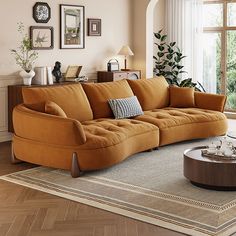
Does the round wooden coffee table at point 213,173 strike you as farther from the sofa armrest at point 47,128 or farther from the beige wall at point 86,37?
the beige wall at point 86,37

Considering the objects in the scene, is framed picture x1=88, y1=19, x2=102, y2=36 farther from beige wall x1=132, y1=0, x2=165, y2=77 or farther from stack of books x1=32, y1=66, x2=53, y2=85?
stack of books x1=32, y1=66, x2=53, y2=85

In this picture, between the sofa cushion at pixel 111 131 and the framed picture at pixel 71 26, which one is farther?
the framed picture at pixel 71 26

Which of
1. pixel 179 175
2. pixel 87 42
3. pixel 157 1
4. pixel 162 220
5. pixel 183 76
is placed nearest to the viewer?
pixel 162 220

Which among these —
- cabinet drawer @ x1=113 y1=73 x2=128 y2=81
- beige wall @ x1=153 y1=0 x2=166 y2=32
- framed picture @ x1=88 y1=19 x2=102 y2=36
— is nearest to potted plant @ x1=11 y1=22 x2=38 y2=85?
framed picture @ x1=88 y1=19 x2=102 y2=36

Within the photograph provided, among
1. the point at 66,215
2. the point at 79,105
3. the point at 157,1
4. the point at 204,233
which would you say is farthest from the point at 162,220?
the point at 157,1

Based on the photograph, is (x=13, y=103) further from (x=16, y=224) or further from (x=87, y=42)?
(x=16, y=224)

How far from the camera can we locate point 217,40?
32.5ft

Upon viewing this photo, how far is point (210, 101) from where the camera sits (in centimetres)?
746

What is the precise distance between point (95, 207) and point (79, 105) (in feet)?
7.15

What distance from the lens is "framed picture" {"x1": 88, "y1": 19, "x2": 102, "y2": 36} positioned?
8.38 metres

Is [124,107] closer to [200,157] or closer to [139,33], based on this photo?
[200,157]

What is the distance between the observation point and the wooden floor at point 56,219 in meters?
3.83

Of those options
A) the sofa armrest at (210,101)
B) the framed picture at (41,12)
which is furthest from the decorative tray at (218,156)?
the framed picture at (41,12)

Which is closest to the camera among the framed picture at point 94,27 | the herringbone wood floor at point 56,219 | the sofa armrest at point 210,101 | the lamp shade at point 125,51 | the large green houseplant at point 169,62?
the herringbone wood floor at point 56,219
